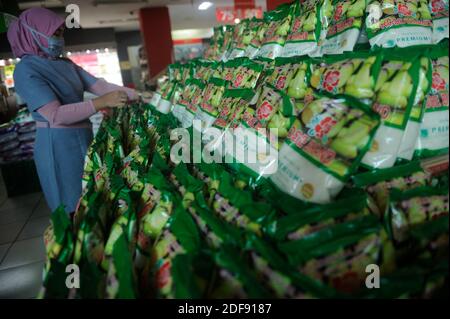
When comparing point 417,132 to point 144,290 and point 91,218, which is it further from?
point 91,218

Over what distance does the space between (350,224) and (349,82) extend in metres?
0.48

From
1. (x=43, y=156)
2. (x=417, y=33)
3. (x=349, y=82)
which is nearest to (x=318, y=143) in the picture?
(x=349, y=82)

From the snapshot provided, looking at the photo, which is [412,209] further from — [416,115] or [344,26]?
[344,26]

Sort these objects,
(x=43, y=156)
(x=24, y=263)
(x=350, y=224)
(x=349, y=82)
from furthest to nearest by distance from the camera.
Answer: (x=24, y=263)
(x=43, y=156)
(x=349, y=82)
(x=350, y=224)

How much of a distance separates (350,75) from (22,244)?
3.12m

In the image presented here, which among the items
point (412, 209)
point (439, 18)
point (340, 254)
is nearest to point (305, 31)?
point (439, 18)

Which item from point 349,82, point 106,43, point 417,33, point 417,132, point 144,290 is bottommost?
point 144,290

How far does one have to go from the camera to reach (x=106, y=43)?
38.0 ft

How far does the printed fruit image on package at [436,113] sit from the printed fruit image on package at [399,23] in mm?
180

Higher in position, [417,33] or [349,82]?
[417,33]

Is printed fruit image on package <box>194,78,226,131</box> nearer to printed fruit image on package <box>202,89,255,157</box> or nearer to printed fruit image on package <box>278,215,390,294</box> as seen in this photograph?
printed fruit image on package <box>202,89,255,157</box>

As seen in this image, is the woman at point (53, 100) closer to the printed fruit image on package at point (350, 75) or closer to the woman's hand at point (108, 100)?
the woman's hand at point (108, 100)

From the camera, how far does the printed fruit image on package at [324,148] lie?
2.64 feet

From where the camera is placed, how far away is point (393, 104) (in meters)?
0.86
